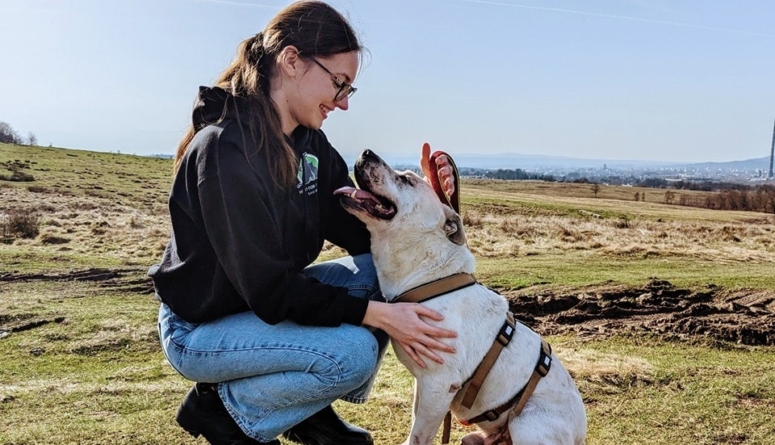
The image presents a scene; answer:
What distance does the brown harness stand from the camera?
348cm

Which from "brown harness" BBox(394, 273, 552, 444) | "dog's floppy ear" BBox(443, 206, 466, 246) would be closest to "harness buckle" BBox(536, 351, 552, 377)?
"brown harness" BBox(394, 273, 552, 444)

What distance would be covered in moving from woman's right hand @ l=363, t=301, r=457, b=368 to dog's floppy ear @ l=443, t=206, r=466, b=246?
61 centimetres

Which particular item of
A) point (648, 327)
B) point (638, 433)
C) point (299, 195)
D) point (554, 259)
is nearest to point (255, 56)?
point (299, 195)

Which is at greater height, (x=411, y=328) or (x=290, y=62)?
(x=290, y=62)

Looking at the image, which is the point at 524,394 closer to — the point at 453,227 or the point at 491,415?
the point at 491,415

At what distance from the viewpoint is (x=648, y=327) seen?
7.25 m

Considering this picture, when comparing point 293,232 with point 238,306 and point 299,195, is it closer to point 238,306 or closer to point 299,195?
point 299,195

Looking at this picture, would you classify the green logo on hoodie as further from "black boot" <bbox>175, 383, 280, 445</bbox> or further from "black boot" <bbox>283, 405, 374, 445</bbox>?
"black boot" <bbox>283, 405, 374, 445</bbox>

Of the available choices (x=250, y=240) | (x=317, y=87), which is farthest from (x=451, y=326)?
(x=317, y=87)

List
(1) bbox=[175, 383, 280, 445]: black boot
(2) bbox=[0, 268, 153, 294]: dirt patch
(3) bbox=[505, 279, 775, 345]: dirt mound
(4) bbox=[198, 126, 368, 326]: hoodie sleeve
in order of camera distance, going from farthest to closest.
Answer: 1. (2) bbox=[0, 268, 153, 294]: dirt patch
2. (3) bbox=[505, 279, 775, 345]: dirt mound
3. (1) bbox=[175, 383, 280, 445]: black boot
4. (4) bbox=[198, 126, 368, 326]: hoodie sleeve

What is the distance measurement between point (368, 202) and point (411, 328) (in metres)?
0.90

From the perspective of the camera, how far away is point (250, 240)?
116 inches

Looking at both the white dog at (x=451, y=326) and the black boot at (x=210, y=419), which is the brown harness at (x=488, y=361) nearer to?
the white dog at (x=451, y=326)

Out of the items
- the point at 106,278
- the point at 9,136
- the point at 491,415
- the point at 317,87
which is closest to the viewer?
the point at 317,87
